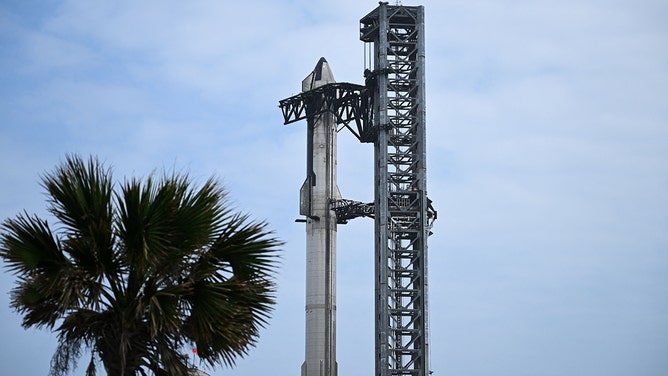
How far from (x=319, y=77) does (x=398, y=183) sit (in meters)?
15.9

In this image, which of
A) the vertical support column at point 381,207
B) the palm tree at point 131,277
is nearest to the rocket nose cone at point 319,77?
the vertical support column at point 381,207

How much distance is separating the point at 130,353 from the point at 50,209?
270 centimetres

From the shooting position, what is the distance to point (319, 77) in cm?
8181

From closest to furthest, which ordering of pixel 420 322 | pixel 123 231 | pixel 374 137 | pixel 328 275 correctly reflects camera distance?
pixel 123 231 < pixel 420 322 < pixel 374 137 < pixel 328 275

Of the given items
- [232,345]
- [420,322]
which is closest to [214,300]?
[232,345]

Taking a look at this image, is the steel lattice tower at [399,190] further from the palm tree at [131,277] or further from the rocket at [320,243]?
the palm tree at [131,277]

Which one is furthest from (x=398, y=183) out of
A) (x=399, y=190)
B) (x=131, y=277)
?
(x=131, y=277)

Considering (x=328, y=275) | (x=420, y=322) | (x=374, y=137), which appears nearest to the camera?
(x=420, y=322)

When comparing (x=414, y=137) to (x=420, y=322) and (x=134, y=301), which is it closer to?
(x=420, y=322)

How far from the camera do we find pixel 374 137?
7238 centimetres

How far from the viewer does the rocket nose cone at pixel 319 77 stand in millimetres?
81688

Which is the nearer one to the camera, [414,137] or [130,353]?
[130,353]

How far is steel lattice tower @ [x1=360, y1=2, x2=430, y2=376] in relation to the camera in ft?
218

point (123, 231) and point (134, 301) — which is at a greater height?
point (123, 231)
